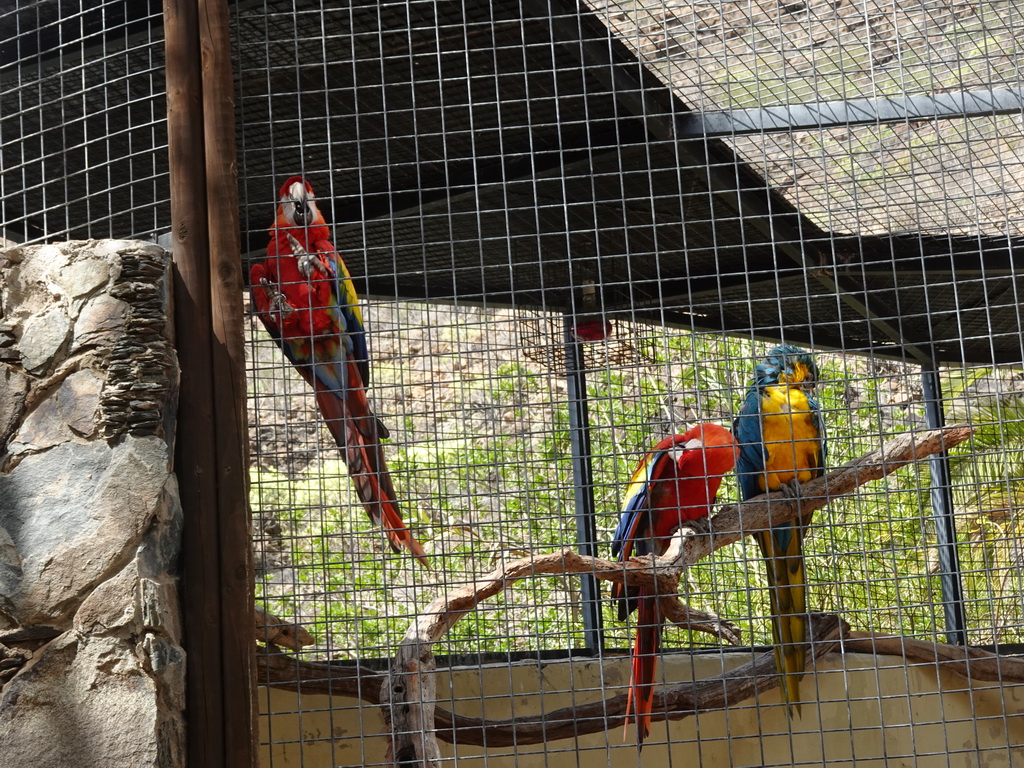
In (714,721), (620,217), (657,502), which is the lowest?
(714,721)

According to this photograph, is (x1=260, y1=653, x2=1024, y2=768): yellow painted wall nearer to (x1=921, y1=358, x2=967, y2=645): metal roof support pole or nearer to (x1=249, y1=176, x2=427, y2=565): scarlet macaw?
(x1=921, y1=358, x2=967, y2=645): metal roof support pole

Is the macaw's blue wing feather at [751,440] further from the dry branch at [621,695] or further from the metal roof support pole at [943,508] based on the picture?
the metal roof support pole at [943,508]

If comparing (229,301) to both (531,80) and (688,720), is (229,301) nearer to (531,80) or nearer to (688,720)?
(531,80)

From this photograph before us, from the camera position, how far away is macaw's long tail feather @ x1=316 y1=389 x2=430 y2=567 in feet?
7.39

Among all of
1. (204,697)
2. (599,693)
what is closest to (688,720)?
(599,693)

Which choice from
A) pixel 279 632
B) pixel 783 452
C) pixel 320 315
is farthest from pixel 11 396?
pixel 783 452

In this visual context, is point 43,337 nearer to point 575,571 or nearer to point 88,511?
point 88,511

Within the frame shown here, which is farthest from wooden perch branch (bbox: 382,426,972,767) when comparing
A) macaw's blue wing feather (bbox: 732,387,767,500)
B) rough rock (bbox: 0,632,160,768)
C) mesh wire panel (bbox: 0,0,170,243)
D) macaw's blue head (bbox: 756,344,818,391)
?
mesh wire panel (bbox: 0,0,170,243)

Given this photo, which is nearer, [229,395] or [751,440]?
[229,395]

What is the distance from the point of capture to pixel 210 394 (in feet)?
5.83

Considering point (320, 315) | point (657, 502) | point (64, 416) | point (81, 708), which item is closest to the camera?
point (81, 708)

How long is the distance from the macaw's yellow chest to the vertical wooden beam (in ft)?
4.87

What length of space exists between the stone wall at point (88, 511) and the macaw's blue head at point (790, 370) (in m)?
1.67

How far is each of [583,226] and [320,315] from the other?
50.8 inches
